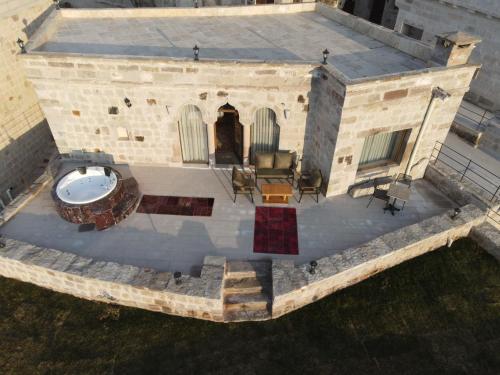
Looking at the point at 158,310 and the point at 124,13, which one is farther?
the point at 124,13

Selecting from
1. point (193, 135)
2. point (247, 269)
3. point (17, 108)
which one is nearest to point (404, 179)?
point (247, 269)

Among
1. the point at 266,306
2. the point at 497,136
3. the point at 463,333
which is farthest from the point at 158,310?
the point at 497,136

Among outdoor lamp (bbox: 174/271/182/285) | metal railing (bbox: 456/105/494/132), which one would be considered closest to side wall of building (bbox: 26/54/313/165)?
outdoor lamp (bbox: 174/271/182/285)

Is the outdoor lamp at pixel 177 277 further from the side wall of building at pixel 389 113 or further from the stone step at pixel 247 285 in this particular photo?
the side wall of building at pixel 389 113

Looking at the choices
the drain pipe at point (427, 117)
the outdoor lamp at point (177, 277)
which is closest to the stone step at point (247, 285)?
the outdoor lamp at point (177, 277)

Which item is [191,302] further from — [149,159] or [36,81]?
[36,81]
